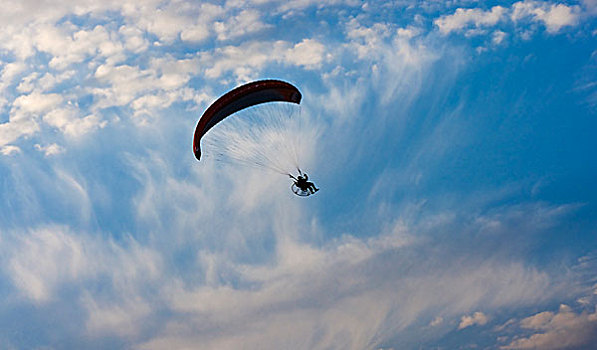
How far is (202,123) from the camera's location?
163 feet

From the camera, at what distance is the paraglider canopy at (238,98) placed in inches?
1945

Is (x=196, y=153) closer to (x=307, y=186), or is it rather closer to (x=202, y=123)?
(x=202, y=123)

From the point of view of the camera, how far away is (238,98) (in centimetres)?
4969

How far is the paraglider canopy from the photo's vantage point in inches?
1945

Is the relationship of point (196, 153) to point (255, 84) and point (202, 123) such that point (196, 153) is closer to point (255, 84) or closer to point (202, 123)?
point (202, 123)

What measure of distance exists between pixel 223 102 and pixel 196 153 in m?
3.99

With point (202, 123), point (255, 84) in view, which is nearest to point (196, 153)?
point (202, 123)

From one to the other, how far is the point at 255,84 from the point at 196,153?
6257 millimetres

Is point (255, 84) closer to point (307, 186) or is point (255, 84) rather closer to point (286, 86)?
point (286, 86)

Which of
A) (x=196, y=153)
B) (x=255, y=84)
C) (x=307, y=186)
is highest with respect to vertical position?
(x=255, y=84)

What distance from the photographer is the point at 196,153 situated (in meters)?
49.8

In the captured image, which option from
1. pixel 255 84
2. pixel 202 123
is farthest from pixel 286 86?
pixel 202 123

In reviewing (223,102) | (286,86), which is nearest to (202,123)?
(223,102)

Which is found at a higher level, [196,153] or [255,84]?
[255,84]
